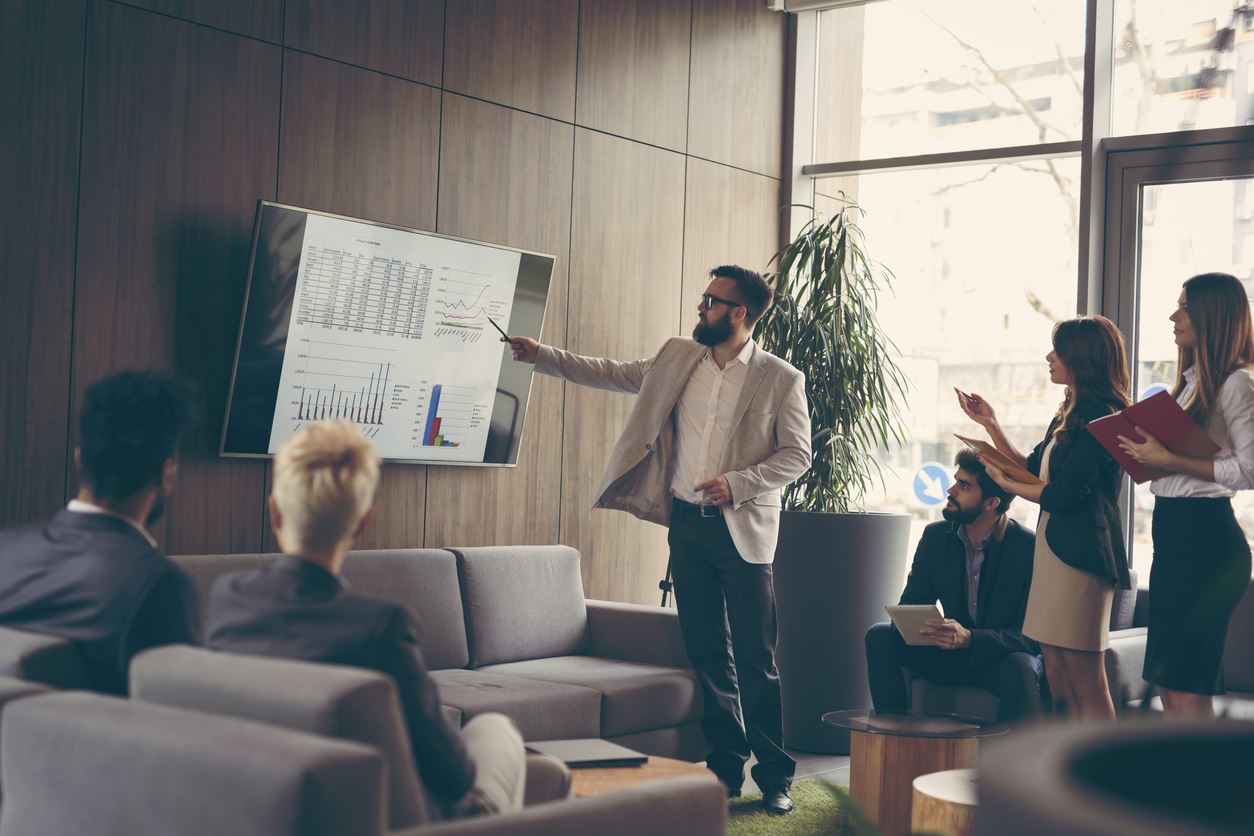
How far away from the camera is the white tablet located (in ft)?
13.3

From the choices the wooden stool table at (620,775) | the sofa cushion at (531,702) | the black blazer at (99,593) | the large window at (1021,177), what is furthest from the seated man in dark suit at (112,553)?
the large window at (1021,177)

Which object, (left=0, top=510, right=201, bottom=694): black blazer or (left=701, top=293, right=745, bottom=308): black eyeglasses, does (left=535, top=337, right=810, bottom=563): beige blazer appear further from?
(left=0, top=510, right=201, bottom=694): black blazer

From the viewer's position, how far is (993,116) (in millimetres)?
6043

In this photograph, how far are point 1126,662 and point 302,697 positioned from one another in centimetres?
347

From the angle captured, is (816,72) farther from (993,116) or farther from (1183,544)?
(1183,544)

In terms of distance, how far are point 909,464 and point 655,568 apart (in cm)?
144

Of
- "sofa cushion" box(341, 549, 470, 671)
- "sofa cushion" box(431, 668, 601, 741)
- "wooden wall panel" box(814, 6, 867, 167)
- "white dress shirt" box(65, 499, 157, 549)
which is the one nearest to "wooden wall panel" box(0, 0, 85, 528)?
"sofa cushion" box(341, 549, 470, 671)

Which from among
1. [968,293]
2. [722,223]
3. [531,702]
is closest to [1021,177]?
[968,293]

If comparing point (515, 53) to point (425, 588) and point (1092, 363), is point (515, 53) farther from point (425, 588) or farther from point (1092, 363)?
point (1092, 363)

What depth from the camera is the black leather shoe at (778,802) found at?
13.4 feet

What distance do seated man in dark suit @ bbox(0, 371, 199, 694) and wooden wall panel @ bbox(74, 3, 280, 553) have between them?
172cm

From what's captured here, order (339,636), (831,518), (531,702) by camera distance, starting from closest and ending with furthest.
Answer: (339,636), (531,702), (831,518)

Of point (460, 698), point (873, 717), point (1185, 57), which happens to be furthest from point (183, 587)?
point (1185, 57)

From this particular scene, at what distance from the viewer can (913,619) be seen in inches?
161
